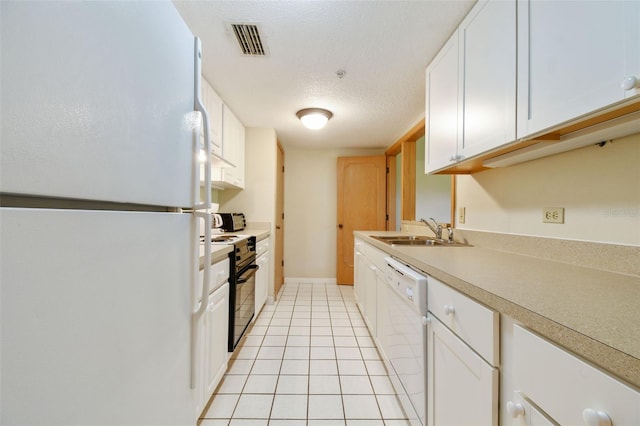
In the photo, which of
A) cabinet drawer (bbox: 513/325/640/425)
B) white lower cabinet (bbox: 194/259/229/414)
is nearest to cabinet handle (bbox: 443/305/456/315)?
cabinet drawer (bbox: 513/325/640/425)

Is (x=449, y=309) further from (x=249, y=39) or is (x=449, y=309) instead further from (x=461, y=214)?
(x=249, y=39)

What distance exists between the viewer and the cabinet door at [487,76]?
106 centimetres

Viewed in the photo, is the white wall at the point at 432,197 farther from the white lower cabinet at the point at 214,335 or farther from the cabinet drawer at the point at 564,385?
the cabinet drawer at the point at 564,385

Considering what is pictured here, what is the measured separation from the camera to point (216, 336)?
4.75ft

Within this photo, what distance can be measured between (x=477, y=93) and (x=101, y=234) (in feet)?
5.28

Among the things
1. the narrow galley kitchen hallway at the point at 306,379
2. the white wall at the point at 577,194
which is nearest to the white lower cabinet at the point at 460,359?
the narrow galley kitchen hallway at the point at 306,379

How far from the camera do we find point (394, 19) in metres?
1.41

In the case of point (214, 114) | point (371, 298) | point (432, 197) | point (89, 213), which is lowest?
point (371, 298)

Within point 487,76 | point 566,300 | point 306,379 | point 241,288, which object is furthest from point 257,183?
point 566,300

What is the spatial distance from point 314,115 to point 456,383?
2.46 metres

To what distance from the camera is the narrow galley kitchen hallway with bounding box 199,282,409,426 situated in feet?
4.50

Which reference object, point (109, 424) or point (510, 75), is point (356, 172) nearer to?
point (510, 75)

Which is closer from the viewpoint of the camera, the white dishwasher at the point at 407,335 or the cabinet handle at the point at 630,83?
the cabinet handle at the point at 630,83

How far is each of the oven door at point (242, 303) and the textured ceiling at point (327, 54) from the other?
62.3 inches
